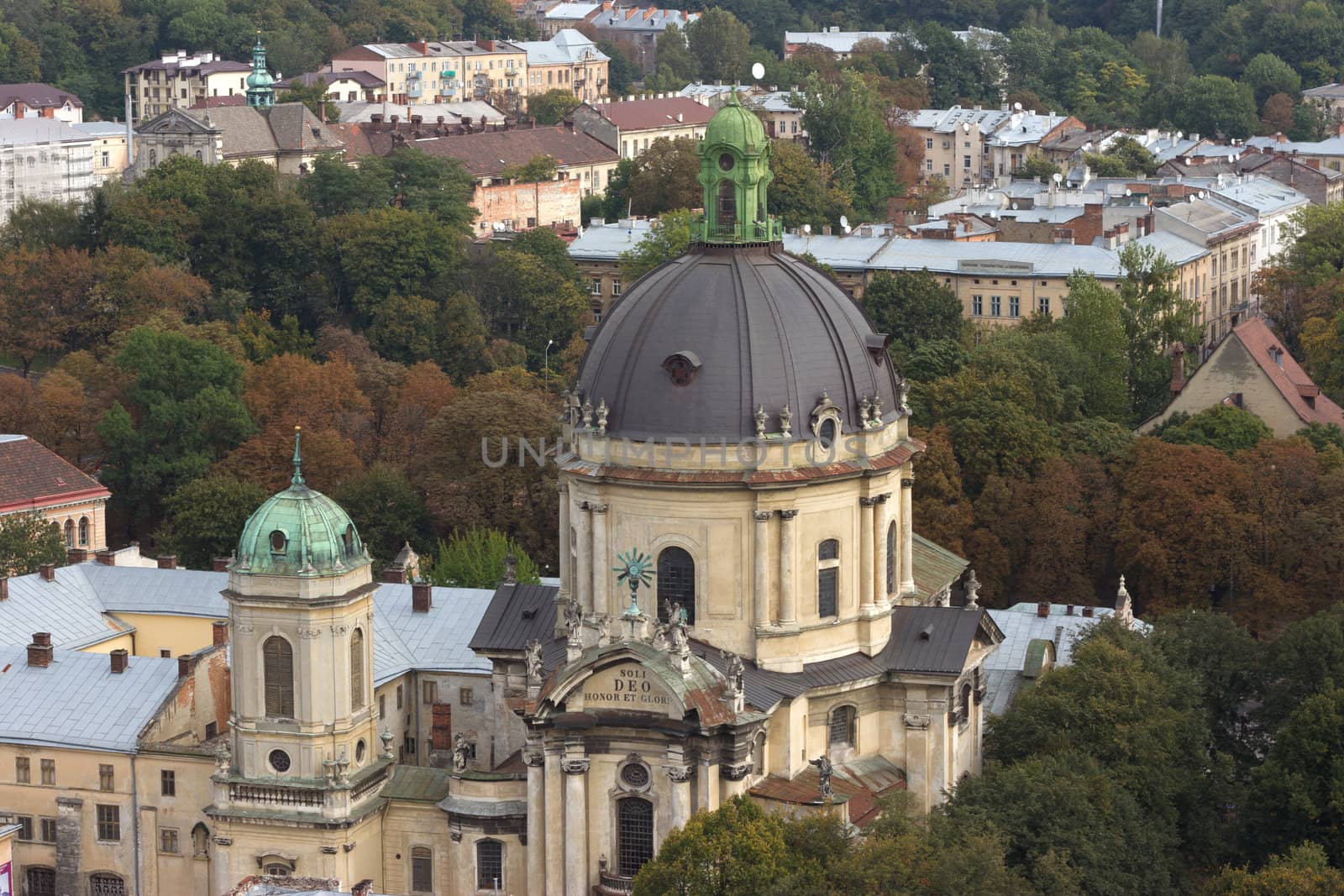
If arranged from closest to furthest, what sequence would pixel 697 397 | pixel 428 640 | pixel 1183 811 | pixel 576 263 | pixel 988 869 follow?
pixel 988 869 → pixel 697 397 → pixel 1183 811 → pixel 428 640 → pixel 576 263

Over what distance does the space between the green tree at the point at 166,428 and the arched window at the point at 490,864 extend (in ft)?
171

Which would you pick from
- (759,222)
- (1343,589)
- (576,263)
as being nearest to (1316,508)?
(1343,589)

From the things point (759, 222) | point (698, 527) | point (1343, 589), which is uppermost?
point (759, 222)

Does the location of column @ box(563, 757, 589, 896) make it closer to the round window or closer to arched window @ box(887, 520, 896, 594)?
the round window

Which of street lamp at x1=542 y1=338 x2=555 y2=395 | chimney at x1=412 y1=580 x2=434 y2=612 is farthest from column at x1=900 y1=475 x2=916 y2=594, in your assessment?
street lamp at x1=542 y1=338 x2=555 y2=395

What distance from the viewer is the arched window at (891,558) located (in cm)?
8294

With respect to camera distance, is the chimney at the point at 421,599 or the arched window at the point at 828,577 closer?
the arched window at the point at 828,577

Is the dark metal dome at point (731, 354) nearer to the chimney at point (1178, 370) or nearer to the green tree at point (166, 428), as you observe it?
the chimney at point (1178, 370)

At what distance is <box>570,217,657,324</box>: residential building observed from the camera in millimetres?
168500

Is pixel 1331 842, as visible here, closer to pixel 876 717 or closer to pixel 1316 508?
pixel 876 717

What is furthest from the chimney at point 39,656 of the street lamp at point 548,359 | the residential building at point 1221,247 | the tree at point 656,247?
the residential building at point 1221,247

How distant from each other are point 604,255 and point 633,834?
94898 millimetres

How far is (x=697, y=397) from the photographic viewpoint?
79250 millimetres

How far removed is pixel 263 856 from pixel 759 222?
2133 cm
